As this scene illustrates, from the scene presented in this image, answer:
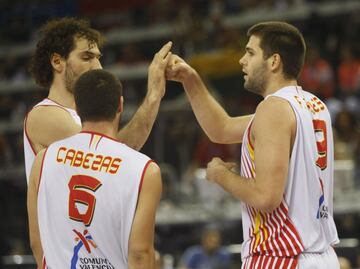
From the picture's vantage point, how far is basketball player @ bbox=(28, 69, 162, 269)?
4242 millimetres

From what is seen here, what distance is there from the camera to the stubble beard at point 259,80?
16.1ft

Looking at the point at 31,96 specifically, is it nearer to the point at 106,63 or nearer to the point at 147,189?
the point at 106,63

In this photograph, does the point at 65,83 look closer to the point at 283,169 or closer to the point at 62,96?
the point at 62,96

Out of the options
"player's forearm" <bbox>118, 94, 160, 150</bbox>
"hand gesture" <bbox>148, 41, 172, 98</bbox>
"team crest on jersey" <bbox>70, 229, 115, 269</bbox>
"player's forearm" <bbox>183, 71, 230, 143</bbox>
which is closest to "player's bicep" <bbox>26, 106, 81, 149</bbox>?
"player's forearm" <bbox>118, 94, 160, 150</bbox>

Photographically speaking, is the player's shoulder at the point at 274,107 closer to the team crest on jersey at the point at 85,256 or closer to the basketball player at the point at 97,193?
the basketball player at the point at 97,193

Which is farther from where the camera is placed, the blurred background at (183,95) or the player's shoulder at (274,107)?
the blurred background at (183,95)

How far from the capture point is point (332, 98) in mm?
13086

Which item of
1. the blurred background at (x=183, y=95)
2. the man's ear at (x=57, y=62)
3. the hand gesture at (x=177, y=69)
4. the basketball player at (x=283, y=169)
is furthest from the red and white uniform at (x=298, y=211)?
the blurred background at (x=183, y=95)

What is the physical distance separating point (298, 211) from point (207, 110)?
1.29 m

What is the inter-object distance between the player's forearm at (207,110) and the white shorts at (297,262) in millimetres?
1174

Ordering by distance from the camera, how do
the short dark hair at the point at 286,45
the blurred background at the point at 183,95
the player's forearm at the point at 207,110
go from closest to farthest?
the short dark hair at the point at 286,45 → the player's forearm at the point at 207,110 → the blurred background at the point at 183,95

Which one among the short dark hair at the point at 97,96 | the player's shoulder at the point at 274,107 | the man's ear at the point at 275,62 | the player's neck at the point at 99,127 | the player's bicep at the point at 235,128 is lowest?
the player's bicep at the point at 235,128

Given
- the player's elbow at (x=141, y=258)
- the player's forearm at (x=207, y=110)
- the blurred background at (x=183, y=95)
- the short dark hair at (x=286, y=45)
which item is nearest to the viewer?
the player's elbow at (x=141, y=258)

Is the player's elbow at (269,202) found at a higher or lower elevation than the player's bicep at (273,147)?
lower
